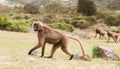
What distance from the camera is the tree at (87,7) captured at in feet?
229

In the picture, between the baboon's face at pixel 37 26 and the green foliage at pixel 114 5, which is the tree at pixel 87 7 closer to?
the green foliage at pixel 114 5

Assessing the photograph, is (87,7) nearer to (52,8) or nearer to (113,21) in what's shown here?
(113,21)

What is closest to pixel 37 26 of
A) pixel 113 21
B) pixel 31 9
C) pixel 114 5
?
pixel 113 21

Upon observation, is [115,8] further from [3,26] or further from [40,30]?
[40,30]

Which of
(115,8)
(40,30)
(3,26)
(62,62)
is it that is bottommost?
(115,8)

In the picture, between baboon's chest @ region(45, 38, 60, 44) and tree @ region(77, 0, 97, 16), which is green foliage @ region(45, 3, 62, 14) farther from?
baboon's chest @ region(45, 38, 60, 44)

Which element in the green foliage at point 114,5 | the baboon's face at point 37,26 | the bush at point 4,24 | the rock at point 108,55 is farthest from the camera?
the green foliage at point 114,5

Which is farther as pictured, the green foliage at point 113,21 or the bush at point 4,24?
the green foliage at point 113,21

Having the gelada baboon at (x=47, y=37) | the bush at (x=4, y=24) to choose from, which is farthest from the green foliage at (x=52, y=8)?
the gelada baboon at (x=47, y=37)

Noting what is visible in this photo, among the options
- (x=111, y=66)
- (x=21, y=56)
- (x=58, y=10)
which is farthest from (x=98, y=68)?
(x=58, y=10)

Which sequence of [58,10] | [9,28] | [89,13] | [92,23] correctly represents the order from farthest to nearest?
[58,10] → [89,13] → [92,23] → [9,28]

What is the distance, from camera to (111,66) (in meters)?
14.4

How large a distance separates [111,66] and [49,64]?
259cm

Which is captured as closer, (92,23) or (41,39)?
(41,39)
